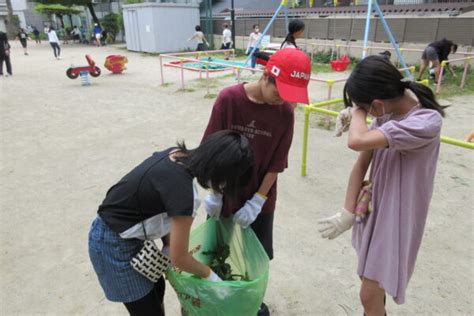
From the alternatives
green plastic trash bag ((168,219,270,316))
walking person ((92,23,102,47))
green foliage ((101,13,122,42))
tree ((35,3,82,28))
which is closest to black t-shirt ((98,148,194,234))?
green plastic trash bag ((168,219,270,316))

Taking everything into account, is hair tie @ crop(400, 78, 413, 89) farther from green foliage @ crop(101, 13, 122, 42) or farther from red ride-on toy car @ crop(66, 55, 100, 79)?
green foliage @ crop(101, 13, 122, 42)

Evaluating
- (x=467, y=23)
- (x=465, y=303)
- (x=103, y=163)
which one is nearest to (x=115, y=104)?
(x=103, y=163)

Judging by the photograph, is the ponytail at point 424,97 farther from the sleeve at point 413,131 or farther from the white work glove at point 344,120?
the white work glove at point 344,120

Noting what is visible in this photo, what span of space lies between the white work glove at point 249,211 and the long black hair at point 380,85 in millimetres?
699

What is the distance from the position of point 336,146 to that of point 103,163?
3.06 metres

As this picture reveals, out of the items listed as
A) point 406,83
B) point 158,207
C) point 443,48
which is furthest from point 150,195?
point 443,48

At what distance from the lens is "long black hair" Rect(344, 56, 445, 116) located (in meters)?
→ 1.27

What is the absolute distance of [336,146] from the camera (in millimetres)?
4875

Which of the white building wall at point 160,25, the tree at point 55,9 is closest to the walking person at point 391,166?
the white building wall at point 160,25

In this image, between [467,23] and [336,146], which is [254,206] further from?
[467,23]

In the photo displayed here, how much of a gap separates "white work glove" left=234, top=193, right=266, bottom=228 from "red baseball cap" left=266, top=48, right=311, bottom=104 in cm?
53

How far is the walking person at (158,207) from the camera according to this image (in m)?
1.21

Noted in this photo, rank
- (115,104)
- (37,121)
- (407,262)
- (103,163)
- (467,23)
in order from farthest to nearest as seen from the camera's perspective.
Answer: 1. (467,23)
2. (115,104)
3. (37,121)
4. (103,163)
5. (407,262)

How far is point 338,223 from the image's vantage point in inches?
62.9
